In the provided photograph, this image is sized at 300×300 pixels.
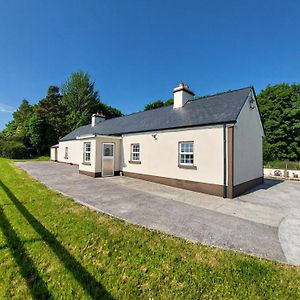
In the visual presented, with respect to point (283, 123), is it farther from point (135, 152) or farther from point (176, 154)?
point (135, 152)

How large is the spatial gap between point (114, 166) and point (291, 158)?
28.9 meters

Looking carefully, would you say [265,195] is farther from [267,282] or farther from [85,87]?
[85,87]

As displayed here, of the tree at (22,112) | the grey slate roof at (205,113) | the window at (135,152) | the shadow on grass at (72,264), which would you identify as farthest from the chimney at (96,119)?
the tree at (22,112)

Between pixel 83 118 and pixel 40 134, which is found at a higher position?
pixel 83 118

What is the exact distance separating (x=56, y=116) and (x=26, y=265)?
47132 millimetres

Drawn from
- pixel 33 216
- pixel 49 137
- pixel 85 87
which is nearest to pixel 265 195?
pixel 33 216

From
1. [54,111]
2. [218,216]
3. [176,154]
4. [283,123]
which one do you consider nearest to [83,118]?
[54,111]

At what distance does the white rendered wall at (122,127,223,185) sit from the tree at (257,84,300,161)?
2221 cm

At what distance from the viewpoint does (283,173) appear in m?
16.5

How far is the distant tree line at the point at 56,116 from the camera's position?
3648 cm

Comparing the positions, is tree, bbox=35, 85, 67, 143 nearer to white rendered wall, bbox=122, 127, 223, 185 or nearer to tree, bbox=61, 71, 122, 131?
tree, bbox=61, 71, 122, 131

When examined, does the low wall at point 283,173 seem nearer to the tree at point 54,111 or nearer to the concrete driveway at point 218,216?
the concrete driveway at point 218,216

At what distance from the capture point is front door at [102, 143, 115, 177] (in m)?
14.7

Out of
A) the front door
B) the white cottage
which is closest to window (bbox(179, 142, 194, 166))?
the white cottage
